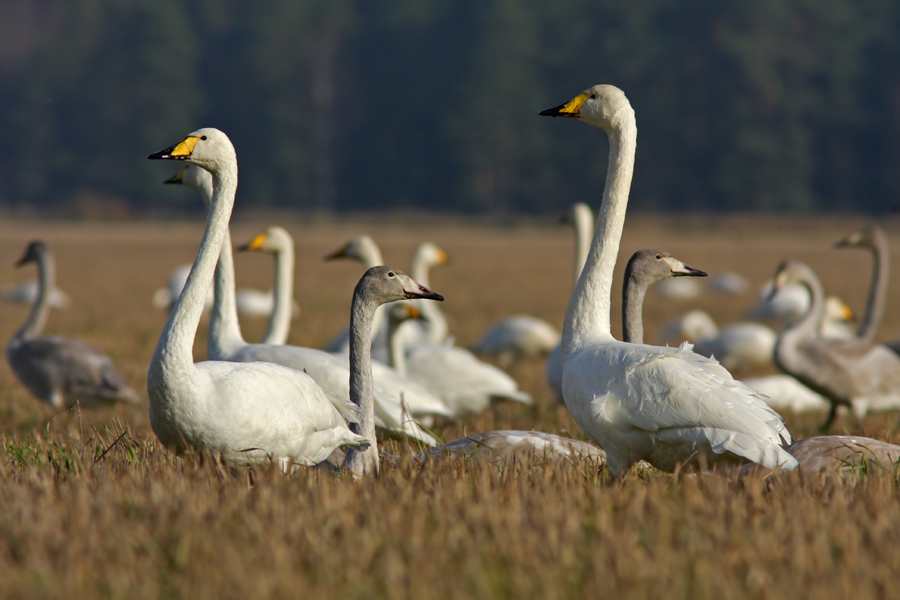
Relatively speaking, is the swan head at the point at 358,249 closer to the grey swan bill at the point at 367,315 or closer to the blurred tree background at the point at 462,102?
the grey swan bill at the point at 367,315

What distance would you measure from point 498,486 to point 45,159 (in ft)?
237

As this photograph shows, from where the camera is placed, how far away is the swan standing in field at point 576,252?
7.68 m

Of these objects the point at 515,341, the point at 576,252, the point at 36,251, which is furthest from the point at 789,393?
the point at 36,251

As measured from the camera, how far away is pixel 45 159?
7025cm

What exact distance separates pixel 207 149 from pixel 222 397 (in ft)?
3.66

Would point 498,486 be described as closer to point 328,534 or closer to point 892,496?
point 328,534

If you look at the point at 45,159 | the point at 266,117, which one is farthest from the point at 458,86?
the point at 45,159

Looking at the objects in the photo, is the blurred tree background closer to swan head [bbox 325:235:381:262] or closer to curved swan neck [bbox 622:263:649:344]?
swan head [bbox 325:235:381:262]

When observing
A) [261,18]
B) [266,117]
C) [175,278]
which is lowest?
[175,278]

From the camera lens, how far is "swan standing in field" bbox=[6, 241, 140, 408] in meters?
8.04

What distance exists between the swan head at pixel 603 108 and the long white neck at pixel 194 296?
56.9 inches


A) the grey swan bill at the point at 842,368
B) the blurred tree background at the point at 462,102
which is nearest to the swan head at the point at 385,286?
the grey swan bill at the point at 842,368

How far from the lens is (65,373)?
8031 mm

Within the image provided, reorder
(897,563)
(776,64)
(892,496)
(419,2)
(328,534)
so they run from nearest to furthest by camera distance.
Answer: (897,563), (328,534), (892,496), (776,64), (419,2)
